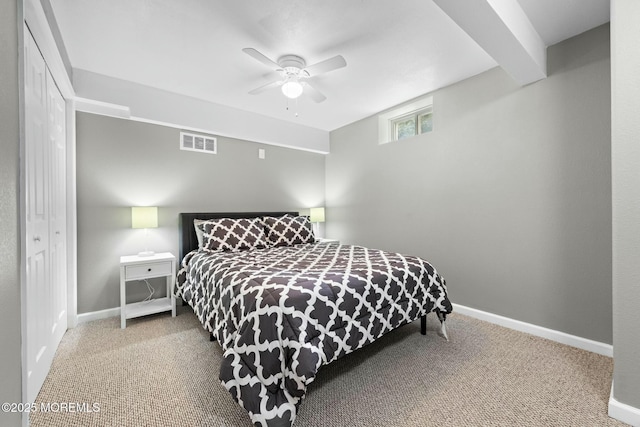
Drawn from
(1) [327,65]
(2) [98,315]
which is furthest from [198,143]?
(2) [98,315]

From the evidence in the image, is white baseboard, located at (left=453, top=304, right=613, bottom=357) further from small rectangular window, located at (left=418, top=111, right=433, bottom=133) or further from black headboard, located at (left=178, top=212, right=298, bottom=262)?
black headboard, located at (left=178, top=212, right=298, bottom=262)

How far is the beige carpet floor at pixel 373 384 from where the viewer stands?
146 cm

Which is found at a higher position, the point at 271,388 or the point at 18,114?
the point at 18,114

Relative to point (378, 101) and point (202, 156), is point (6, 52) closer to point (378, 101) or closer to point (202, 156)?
point (202, 156)

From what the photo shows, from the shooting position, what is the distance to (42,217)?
183 cm

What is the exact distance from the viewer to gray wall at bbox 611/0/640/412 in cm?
142

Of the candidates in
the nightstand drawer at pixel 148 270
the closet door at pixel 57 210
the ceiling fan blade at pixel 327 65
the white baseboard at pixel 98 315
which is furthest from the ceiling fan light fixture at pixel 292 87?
the white baseboard at pixel 98 315

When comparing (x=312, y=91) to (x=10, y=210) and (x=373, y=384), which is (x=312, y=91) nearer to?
(x=10, y=210)

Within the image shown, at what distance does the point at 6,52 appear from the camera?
102 centimetres

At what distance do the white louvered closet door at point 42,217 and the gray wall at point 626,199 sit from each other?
9.78 ft

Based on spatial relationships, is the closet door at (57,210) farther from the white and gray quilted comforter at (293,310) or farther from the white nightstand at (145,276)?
the white and gray quilted comforter at (293,310)

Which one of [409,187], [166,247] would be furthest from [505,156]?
[166,247]

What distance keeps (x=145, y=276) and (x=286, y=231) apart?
1603 millimetres

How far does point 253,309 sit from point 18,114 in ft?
4.53
